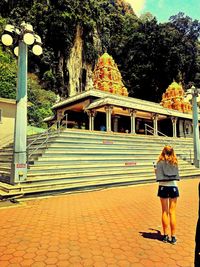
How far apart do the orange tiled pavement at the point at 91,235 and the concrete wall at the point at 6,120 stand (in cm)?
1102

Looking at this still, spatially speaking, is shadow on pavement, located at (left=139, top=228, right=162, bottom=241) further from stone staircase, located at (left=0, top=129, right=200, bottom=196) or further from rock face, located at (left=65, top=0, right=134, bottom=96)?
rock face, located at (left=65, top=0, right=134, bottom=96)

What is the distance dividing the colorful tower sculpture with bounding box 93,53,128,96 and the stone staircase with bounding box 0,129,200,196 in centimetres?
1593

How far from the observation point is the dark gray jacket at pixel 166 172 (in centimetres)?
443

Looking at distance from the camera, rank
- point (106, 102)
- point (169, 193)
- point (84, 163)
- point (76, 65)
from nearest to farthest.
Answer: point (169, 193), point (84, 163), point (106, 102), point (76, 65)

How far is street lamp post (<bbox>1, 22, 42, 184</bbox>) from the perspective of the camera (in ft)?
27.8

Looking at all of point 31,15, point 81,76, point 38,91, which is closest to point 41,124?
point 38,91

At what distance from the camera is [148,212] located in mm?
6527

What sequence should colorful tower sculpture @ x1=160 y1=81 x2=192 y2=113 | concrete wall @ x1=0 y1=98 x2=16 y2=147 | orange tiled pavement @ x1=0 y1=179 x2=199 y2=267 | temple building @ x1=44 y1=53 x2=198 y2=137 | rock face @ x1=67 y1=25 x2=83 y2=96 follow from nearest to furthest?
orange tiled pavement @ x1=0 y1=179 x2=199 y2=267, concrete wall @ x1=0 y1=98 x2=16 y2=147, temple building @ x1=44 y1=53 x2=198 y2=137, colorful tower sculpture @ x1=160 y1=81 x2=192 y2=113, rock face @ x1=67 y1=25 x2=83 y2=96

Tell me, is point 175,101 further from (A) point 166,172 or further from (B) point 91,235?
(B) point 91,235

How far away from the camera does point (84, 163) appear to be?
38.4ft

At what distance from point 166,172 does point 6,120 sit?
15.4 metres

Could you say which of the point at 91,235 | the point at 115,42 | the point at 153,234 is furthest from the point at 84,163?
the point at 115,42

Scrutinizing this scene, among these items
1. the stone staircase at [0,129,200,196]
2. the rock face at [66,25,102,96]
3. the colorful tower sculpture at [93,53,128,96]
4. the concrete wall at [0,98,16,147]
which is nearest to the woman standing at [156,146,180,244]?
the stone staircase at [0,129,200,196]

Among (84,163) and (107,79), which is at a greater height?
(107,79)
